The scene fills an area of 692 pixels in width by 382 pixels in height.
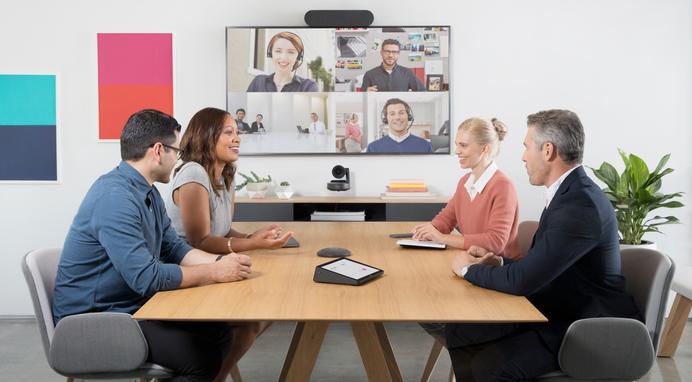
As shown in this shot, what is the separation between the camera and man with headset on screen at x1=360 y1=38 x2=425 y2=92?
4988mm

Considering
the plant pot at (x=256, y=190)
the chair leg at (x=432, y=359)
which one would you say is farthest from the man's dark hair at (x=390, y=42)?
the chair leg at (x=432, y=359)

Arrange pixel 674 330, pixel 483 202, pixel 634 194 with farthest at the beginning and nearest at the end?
1. pixel 634 194
2. pixel 674 330
3. pixel 483 202

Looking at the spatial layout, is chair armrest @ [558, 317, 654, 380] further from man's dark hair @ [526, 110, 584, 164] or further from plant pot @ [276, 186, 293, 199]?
plant pot @ [276, 186, 293, 199]

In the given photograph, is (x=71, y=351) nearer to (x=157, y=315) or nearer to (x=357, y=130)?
(x=157, y=315)

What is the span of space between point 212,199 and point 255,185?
1.86 meters

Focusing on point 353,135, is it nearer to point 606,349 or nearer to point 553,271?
point 553,271

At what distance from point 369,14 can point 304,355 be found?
3143 millimetres

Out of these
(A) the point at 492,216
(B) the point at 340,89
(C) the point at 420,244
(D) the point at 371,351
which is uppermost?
(B) the point at 340,89

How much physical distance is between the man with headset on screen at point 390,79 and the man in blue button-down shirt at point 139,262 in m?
2.62

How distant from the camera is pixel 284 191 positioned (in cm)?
489

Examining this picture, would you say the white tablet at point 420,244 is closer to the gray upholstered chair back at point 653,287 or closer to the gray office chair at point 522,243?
the gray office chair at point 522,243

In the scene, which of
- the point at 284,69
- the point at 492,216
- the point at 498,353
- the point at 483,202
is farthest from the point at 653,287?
the point at 284,69

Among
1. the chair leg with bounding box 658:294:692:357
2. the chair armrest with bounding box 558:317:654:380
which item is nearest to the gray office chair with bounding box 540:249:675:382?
the chair armrest with bounding box 558:317:654:380

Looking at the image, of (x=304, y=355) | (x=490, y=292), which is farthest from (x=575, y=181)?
(x=304, y=355)
